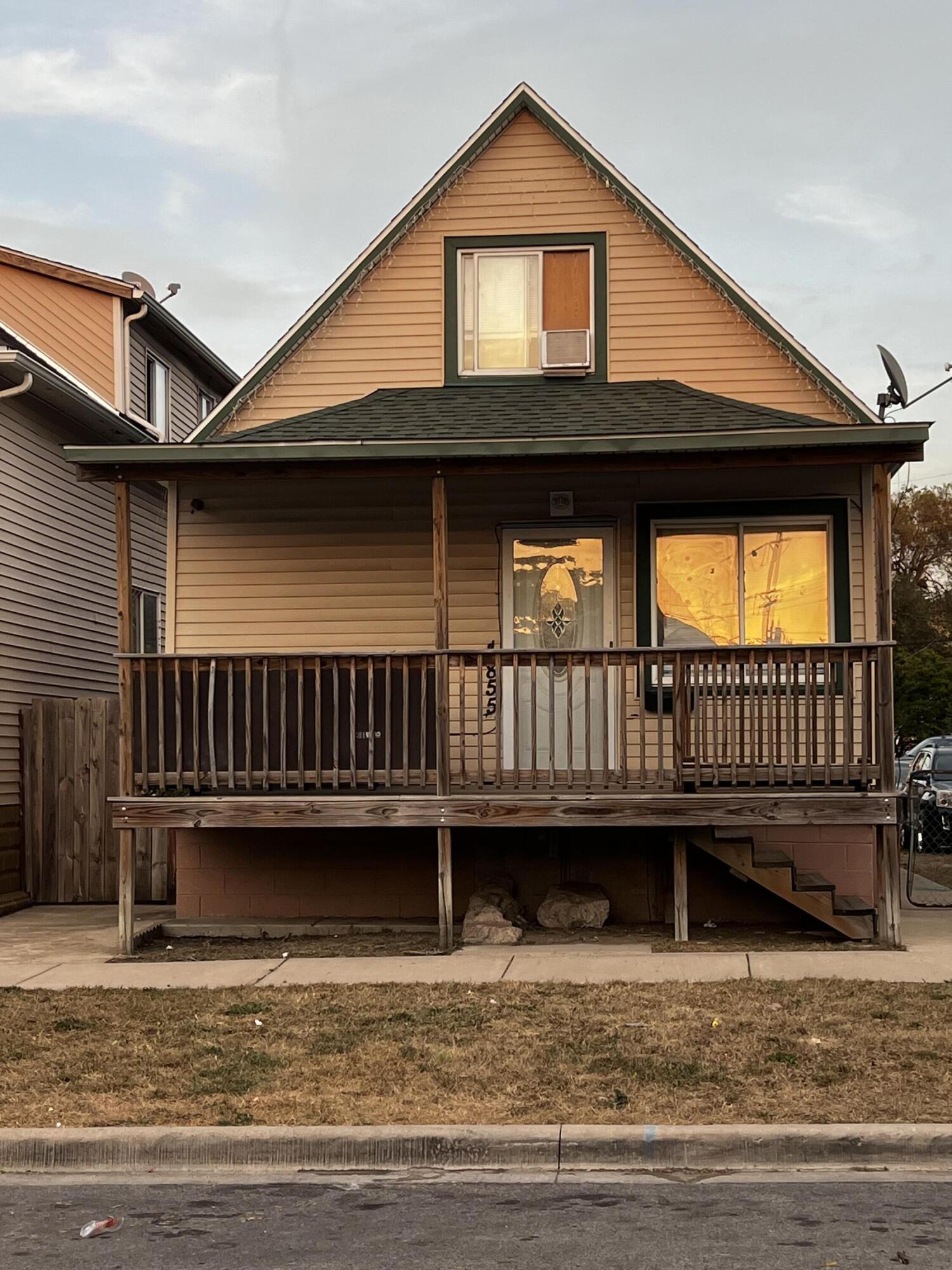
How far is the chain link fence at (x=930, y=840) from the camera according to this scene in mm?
17750

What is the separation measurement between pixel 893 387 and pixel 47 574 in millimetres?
9424

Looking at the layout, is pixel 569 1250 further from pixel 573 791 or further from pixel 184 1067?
pixel 573 791

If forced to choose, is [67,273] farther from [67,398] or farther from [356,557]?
[356,557]

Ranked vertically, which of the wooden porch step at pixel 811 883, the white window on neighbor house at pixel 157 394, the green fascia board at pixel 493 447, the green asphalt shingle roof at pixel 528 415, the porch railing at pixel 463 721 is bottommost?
the wooden porch step at pixel 811 883

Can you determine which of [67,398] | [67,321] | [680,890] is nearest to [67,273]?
[67,321]

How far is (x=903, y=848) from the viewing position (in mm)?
22828

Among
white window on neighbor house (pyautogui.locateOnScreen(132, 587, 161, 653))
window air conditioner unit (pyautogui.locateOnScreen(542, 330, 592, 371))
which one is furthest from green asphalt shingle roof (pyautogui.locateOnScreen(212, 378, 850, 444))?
white window on neighbor house (pyautogui.locateOnScreen(132, 587, 161, 653))

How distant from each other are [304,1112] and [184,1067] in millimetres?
1231

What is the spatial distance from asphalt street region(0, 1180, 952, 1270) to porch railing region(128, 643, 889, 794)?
572cm

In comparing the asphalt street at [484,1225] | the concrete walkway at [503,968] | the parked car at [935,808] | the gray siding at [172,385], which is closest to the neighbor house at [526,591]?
the concrete walkway at [503,968]

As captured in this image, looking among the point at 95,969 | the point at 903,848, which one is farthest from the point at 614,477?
the point at 903,848

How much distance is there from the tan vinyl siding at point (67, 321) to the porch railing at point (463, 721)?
8.97m

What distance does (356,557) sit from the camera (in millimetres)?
14258

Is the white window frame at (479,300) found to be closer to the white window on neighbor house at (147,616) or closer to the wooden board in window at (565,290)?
the wooden board in window at (565,290)
